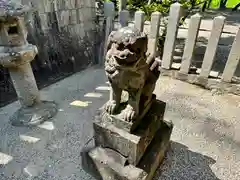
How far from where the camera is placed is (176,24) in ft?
9.05

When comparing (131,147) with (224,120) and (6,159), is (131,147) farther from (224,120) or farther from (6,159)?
(224,120)

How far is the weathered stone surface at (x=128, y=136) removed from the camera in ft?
4.26

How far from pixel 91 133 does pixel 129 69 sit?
1198 mm

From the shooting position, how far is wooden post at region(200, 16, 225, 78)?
2.51m

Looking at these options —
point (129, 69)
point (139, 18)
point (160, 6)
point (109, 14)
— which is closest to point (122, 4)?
point (109, 14)

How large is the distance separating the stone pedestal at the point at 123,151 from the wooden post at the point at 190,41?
1565 millimetres

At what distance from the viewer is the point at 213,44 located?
2646mm

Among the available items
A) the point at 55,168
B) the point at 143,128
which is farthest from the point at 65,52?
the point at 143,128

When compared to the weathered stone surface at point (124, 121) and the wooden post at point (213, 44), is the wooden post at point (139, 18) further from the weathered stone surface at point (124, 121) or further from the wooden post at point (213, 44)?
the weathered stone surface at point (124, 121)

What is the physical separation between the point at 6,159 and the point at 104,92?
140 cm

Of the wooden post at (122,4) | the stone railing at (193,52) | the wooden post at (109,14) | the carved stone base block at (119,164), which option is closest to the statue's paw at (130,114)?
the carved stone base block at (119,164)

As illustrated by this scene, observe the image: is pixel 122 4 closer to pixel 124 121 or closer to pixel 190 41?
pixel 190 41

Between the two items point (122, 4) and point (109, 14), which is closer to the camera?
point (109, 14)

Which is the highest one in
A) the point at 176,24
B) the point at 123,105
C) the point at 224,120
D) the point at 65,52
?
the point at 176,24
